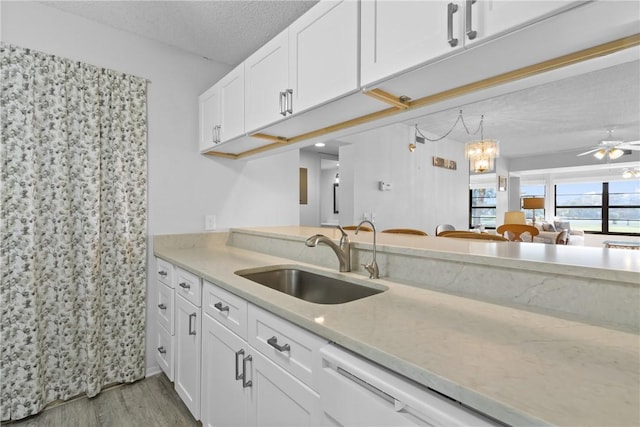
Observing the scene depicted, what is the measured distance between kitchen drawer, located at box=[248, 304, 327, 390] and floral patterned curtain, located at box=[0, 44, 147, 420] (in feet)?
4.93

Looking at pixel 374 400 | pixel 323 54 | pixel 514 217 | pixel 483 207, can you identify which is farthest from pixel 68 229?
pixel 483 207

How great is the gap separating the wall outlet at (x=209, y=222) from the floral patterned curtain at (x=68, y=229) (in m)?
0.47

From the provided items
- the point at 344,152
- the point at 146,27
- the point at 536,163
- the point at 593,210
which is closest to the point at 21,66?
the point at 146,27

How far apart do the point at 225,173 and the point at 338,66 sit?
172 cm

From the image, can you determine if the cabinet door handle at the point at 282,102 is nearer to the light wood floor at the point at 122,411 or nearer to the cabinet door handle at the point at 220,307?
the cabinet door handle at the point at 220,307

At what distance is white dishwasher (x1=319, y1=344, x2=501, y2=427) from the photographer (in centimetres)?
63

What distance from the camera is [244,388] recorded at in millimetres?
1279

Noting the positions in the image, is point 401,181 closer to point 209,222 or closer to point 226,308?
point 209,222

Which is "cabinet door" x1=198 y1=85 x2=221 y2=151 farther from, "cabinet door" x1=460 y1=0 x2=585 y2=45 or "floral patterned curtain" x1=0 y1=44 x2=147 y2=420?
"cabinet door" x1=460 y1=0 x2=585 y2=45

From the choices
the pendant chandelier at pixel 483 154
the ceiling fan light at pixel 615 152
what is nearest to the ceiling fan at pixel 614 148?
the ceiling fan light at pixel 615 152

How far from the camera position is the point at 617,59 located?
3.24 feet

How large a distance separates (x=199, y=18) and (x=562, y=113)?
4.99m

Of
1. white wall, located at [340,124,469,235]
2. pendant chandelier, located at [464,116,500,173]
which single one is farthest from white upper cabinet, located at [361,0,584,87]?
pendant chandelier, located at [464,116,500,173]

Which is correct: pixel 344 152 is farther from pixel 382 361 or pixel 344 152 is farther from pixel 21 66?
pixel 382 361
